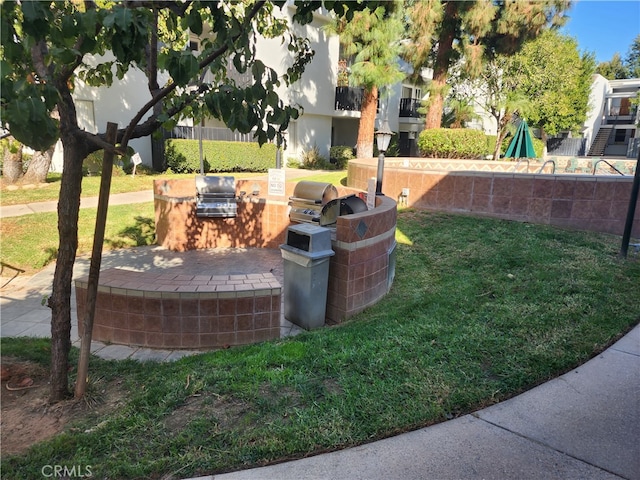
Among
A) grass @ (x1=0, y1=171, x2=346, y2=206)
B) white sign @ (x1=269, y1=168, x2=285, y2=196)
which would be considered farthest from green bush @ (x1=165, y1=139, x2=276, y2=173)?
white sign @ (x1=269, y1=168, x2=285, y2=196)

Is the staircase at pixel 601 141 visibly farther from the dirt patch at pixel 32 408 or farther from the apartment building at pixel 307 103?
the dirt patch at pixel 32 408

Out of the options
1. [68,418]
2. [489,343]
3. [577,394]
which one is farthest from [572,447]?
[68,418]

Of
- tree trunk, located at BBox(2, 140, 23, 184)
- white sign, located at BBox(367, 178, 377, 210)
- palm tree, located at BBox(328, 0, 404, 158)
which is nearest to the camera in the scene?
white sign, located at BBox(367, 178, 377, 210)

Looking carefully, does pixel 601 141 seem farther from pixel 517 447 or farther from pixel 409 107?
pixel 517 447

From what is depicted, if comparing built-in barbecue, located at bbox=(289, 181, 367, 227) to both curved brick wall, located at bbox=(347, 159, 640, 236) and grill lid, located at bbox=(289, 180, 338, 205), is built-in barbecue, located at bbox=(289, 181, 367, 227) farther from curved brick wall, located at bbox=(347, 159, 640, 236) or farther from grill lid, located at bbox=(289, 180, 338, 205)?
curved brick wall, located at bbox=(347, 159, 640, 236)

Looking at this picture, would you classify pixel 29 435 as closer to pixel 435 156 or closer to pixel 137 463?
pixel 137 463

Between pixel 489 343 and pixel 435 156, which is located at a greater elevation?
pixel 435 156

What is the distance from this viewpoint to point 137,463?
99.6 inches

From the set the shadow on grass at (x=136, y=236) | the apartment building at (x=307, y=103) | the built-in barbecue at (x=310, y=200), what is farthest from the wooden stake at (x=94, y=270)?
the apartment building at (x=307, y=103)

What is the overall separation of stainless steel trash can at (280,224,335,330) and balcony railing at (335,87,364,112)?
70.4 feet

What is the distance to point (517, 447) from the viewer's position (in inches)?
109

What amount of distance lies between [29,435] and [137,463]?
900mm

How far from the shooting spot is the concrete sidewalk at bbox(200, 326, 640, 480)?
8.36 feet

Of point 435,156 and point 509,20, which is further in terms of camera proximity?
point 435,156
